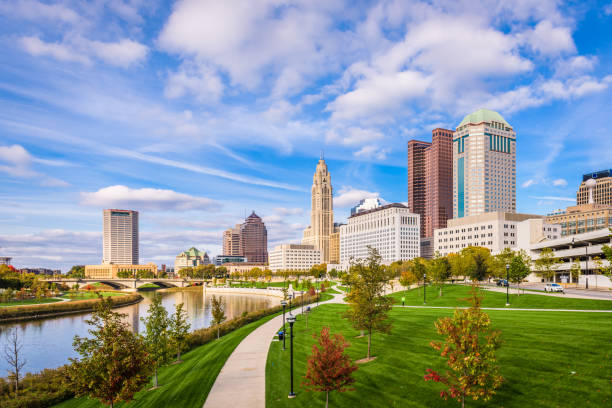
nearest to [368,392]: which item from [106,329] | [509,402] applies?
[509,402]

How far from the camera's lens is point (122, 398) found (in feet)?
65.0

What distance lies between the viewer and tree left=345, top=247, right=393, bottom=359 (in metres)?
29.5

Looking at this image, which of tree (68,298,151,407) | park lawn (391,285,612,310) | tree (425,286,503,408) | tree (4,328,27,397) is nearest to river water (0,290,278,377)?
tree (4,328,27,397)

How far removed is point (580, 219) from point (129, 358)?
218961 mm

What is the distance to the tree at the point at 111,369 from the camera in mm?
19984

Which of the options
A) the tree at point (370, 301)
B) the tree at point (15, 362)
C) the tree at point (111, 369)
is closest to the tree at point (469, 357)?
the tree at point (370, 301)

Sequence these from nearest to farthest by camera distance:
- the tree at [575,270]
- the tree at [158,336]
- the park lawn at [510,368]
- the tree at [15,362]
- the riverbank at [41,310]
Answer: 1. the park lawn at [510,368]
2. the tree at [15,362]
3. the tree at [158,336]
4. the tree at [575,270]
5. the riverbank at [41,310]

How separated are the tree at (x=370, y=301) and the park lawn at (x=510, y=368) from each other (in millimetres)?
1752

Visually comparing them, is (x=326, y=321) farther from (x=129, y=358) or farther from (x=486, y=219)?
(x=486, y=219)

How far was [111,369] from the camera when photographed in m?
20.1

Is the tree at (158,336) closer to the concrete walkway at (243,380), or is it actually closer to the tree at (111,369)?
the concrete walkway at (243,380)

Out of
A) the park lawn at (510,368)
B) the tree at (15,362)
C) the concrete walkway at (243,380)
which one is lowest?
the tree at (15,362)

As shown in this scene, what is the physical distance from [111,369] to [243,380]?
27.6ft

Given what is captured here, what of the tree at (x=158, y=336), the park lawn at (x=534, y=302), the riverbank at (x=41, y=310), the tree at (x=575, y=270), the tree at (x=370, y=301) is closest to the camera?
the tree at (x=370, y=301)
